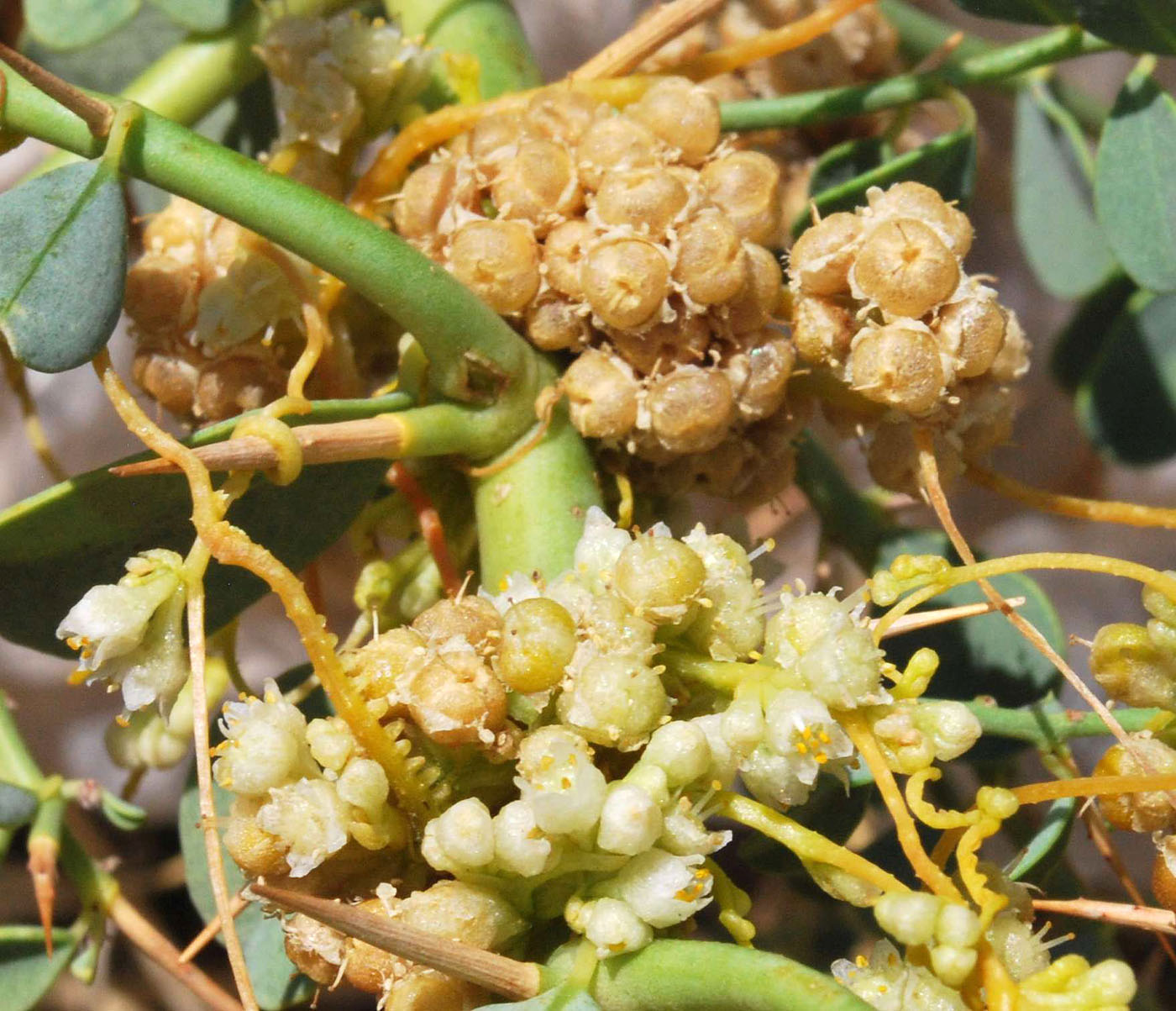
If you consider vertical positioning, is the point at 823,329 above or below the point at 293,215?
below

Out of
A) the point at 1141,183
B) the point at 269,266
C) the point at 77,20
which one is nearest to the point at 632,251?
the point at 269,266

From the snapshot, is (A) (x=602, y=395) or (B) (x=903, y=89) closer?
(A) (x=602, y=395)

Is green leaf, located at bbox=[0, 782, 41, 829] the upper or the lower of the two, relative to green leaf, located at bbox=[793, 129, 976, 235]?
lower

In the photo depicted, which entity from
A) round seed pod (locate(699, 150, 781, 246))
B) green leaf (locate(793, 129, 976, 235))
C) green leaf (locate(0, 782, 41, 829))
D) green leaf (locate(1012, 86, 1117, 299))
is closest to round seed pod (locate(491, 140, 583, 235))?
round seed pod (locate(699, 150, 781, 246))

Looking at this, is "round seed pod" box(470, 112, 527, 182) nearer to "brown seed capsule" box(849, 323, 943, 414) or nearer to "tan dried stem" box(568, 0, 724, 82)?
"tan dried stem" box(568, 0, 724, 82)

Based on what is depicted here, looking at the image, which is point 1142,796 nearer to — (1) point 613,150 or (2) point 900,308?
(2) point 900,308

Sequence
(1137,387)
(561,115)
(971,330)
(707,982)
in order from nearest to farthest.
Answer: (707,982) → (971,330) → (561,115) → (1137,387)
